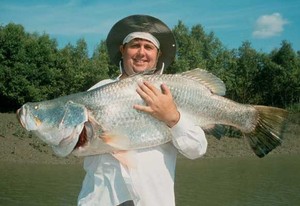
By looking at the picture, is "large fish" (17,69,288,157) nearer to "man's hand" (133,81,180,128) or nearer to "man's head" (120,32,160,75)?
"man's hand" (133,81,180,128)

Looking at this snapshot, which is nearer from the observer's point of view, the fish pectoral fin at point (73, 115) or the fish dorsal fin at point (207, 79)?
the fish pectoral fin at point (73, 115)

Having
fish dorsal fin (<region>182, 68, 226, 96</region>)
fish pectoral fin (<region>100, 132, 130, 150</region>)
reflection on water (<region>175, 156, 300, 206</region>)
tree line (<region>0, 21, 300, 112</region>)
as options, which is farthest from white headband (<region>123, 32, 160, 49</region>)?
tree line (<region>0, 21, 300, 112</region>)

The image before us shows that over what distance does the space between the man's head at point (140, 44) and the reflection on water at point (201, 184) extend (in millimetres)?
10261

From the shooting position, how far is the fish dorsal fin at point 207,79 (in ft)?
10.1

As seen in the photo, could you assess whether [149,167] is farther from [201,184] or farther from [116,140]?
[201,184]

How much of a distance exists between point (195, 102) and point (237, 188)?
44.3 ft

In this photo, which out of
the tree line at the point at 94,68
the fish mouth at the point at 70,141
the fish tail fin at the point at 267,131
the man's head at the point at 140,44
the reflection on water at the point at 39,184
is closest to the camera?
the fish mouth at the point at 70,141

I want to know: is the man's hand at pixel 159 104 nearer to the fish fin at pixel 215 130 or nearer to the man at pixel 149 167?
the man at pixel 149 167

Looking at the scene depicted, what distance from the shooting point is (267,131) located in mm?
3088

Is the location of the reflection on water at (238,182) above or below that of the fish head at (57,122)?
below

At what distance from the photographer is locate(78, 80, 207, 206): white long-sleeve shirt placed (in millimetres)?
2791

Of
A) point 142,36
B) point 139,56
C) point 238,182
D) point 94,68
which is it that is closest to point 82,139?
point 139,56

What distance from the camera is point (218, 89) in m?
3.12

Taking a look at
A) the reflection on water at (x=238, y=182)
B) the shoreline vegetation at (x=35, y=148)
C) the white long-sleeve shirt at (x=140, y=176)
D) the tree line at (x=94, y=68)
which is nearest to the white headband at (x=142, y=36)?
the white long-sleeve shirt at (x=140, y=176)
